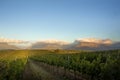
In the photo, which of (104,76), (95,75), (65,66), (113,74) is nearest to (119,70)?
(113,74)

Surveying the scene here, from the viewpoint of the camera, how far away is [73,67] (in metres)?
30.4

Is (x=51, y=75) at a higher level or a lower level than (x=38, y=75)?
lower

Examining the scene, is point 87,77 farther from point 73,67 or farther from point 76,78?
point 73,67

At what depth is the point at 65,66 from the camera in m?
34.3

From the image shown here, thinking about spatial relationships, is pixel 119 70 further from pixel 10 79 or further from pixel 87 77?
pixel 10 79

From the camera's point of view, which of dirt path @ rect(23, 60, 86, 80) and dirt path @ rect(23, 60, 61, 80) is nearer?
dirt path @ rect(23, 60, 86, 80)

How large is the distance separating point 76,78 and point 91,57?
4.42m

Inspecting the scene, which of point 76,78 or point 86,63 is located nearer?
point 86,63

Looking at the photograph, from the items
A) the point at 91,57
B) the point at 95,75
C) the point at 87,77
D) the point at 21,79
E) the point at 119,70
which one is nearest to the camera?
the point at 119,70

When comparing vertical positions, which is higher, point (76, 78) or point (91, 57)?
point (91, 57)

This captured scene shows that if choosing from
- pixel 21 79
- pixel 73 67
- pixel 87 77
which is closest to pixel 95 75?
pixel 87 77

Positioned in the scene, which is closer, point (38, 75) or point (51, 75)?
point (38, 75)

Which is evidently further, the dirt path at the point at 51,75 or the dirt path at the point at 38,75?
the dirt path at the point at 38,75

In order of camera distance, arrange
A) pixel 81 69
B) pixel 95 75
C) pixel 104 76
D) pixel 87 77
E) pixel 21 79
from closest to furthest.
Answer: pixel 104 76 < pixel 95 75 < pixel 87 77 < pixel 81 69 < pixel 21 79
